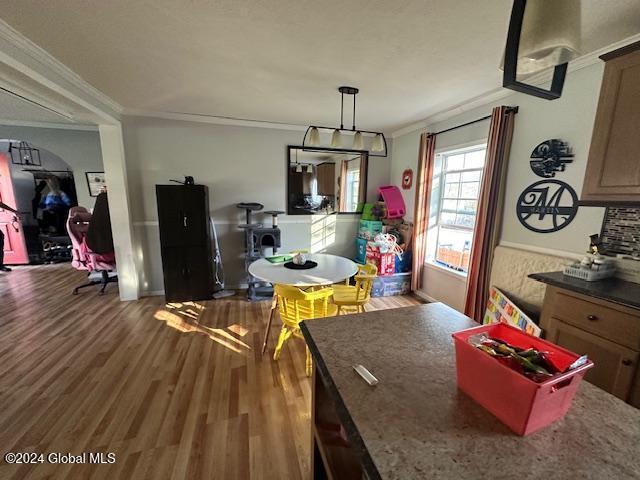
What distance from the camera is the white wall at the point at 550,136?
1.94 metres

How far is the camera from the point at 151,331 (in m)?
Result: 2.74

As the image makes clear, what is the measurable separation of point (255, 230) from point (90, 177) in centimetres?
354

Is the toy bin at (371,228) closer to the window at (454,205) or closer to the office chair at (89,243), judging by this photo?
the window at (454,205)

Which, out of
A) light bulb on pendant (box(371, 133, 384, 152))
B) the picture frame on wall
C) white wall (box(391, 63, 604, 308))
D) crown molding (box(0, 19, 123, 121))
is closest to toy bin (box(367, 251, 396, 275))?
white wall (box(391, 63, 604, 308))

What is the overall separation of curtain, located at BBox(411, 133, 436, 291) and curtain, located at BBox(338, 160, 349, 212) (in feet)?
3.80

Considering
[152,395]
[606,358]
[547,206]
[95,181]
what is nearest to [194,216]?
[152,395]

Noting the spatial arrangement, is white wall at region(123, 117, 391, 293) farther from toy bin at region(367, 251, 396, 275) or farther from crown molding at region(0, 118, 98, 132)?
crown molding at region(0, 118, 98, 132)

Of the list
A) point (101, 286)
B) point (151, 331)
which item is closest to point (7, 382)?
point (151, 331)

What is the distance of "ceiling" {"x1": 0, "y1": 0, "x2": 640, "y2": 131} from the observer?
148cm

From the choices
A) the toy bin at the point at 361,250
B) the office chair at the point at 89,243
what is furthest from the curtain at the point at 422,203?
the office chair at the point at 89,243

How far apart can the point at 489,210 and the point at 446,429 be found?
2525mm

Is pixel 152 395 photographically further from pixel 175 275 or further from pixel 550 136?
pixel 550 136

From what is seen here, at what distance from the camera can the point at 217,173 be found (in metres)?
3.71

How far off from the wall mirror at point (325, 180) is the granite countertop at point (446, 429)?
335 cm
